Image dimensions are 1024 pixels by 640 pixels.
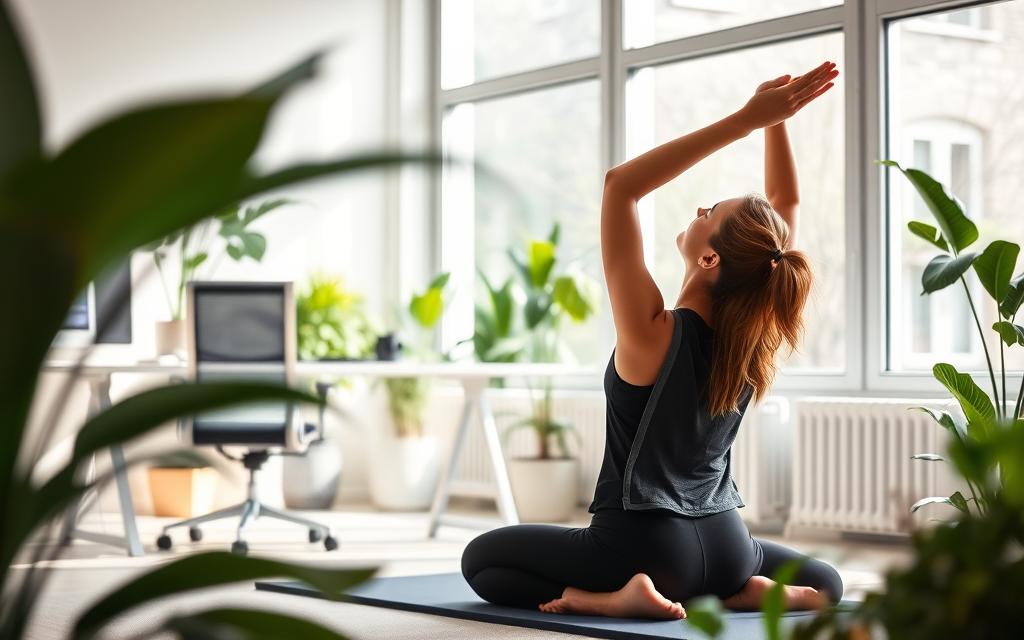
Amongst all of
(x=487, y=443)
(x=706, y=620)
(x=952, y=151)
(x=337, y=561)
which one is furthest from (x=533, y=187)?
(x=706, y=620)

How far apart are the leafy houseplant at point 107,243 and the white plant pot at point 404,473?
5645 mm

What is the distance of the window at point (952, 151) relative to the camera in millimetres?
4836

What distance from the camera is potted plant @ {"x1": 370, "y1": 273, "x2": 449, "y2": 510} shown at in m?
6.28

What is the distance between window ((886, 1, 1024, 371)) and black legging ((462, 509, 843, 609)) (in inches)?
87.9

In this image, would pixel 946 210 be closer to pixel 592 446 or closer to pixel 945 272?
pixel 945 272

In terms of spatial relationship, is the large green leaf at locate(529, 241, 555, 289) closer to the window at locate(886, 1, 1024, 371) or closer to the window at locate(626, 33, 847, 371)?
the window at locate(626, 33, 847, 371)

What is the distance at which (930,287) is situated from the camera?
3.21 m

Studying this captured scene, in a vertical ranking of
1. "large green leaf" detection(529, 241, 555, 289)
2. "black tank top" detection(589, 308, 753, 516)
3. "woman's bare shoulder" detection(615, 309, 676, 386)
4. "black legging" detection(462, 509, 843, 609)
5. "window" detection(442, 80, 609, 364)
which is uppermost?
"window" detection(442, 80, 609, 364)

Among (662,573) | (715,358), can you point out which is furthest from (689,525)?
(715,358)

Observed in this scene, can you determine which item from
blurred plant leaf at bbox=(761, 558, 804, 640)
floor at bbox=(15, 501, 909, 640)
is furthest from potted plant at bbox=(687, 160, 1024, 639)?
floor at bbox=(15, 501, 909, 640)

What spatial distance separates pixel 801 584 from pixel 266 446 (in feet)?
7.64

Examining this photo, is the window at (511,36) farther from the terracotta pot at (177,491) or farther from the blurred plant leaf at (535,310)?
the terracotta pot at (177,491)

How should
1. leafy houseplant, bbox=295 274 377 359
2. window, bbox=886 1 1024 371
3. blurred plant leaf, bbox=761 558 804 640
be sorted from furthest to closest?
leafy houseplant, bbox=295 274 377 359 < window, bbox=886 1 1024 371 < blurred plant leaf, bbox=761 558 804 640

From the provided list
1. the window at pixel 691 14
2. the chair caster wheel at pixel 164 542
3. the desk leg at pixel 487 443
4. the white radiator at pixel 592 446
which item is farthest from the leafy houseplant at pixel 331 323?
the window at pixel 691 14
